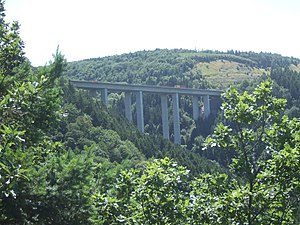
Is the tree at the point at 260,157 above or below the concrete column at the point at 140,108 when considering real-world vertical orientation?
above

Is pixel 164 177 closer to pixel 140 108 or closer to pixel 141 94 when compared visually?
pixel 140 108

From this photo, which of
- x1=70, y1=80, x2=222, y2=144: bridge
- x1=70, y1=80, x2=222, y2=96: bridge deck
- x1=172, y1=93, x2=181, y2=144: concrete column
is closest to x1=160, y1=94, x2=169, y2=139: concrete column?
x1=70, y1=80, x2=222, y2=144: bridge


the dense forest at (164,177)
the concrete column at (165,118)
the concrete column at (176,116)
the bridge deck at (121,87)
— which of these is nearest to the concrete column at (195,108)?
the bridge deck at (121,87)

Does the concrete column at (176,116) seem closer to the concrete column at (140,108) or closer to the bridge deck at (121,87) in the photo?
the bridge deck at (121,87)

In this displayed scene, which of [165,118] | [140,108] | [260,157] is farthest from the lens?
[165,118]

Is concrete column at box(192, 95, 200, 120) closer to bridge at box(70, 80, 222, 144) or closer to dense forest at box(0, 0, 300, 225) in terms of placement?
bridge at box(70, 80, 222, 144)

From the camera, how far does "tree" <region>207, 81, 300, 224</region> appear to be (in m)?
8.00

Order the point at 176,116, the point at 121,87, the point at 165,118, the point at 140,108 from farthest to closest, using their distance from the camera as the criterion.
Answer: the point at 176,116 → the point at 165,118 → the point at 140,108 → the point at 121,87

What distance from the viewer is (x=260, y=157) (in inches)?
352

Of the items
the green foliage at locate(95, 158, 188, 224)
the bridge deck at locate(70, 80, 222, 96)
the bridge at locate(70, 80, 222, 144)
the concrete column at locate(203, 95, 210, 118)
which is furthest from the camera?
the concrete column at locate(203, 95, 210, 118)

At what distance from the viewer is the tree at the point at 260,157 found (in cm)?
800

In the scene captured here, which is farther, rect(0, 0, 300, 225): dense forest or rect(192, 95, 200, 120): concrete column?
rect(192, 95, 200, 120): concrete column

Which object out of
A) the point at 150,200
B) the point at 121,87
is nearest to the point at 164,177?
the point at 150,200

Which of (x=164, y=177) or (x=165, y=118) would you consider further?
(x=165, y=118)
